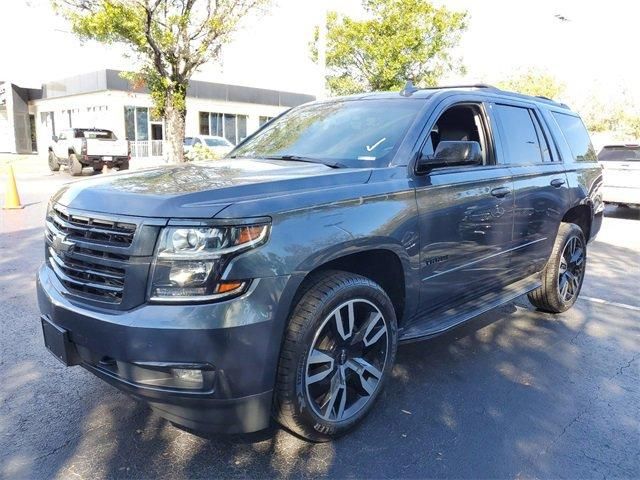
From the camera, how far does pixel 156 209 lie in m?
2.47

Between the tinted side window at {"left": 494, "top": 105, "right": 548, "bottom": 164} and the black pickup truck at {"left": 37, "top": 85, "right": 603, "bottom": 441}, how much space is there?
1.3 inches

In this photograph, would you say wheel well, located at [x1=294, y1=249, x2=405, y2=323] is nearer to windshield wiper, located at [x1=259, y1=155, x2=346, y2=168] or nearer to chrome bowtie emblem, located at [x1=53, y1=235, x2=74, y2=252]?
windshield wiper, located at [x1=259, y1=155, x2=346, y2=168]

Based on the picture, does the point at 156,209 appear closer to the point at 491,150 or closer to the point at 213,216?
the point at 213,216

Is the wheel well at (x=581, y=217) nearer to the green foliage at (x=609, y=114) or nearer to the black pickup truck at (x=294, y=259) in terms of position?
the black pickup truck at (x=294, y=259)

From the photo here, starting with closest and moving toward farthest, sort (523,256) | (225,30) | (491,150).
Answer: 1. (491,150)
2. (523,256)
3. (225,30)

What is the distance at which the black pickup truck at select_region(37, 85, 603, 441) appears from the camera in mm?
2434

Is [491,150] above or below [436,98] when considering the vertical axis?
below

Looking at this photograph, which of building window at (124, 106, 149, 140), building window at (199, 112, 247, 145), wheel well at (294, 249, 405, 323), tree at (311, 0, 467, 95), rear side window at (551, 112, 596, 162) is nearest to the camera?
wheel well at (294, 249, 405, 323)

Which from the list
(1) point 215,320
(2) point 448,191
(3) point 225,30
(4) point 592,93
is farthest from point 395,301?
(4) point 592,93

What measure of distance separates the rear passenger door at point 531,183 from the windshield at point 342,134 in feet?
3.46

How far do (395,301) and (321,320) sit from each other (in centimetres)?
85

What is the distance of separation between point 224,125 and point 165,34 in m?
22.8

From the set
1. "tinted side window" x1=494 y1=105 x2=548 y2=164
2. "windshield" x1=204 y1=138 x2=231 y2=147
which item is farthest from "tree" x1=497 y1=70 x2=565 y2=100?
"tinted side window" x1=494 y1=105 x2=548 y2=164

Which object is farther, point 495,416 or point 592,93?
point 592,93
